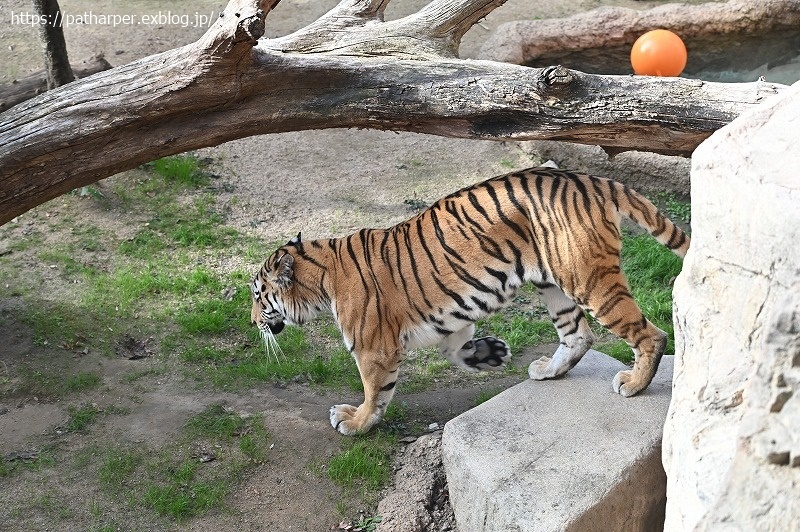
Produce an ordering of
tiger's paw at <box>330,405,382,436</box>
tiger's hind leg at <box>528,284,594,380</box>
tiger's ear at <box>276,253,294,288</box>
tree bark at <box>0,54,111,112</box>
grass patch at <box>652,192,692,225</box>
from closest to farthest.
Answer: tiger's hind leg at <box>528,284,594,380</box>, tiger's paw at <box>330,405,382,436</box>, tiger's ear at <box>276,253,294,288</box>, tree bark at <box>0,54,111,112</box>, grass patch at <box>652,192,692,225</box>

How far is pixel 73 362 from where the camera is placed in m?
5.41

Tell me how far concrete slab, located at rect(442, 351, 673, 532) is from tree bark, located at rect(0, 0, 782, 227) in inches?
50.6

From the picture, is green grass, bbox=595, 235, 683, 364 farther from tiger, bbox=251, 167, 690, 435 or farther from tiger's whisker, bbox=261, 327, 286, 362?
tiger's whisker, bbox=261, 327, 286, 362

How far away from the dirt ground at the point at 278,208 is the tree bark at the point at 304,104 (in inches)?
48.6

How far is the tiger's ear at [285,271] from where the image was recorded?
4969 mm

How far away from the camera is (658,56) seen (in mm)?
7316

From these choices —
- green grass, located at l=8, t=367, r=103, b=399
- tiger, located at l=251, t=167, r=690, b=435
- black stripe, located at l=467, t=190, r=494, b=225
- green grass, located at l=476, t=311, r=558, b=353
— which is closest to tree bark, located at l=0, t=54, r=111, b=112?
green grass, located at l=8, t=367, r=103, b=399

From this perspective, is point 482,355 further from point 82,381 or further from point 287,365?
point 82,381

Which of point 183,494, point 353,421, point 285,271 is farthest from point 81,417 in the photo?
point 353,421

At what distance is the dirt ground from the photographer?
4.47 m

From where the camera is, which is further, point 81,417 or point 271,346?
point 271,346

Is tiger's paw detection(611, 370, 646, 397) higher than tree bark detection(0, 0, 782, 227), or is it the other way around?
tree bark detection(0, 0, 782, 227)

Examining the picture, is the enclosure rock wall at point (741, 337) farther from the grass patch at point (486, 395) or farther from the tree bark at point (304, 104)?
the grass patch at point (486, 395)

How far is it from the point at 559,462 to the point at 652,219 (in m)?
1.22
